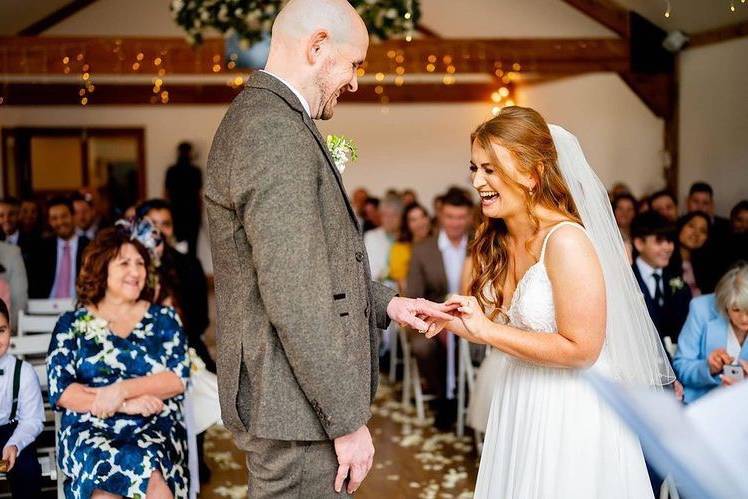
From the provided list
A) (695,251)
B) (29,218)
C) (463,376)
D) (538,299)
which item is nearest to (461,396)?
(463,376)

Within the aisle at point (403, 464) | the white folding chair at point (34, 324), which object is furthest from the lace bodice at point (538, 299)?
the white folding chair at point (34, 324)

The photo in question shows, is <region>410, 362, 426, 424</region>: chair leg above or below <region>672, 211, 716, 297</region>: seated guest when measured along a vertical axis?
below

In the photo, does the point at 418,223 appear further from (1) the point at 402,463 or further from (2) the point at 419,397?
(1) the point at 402,463

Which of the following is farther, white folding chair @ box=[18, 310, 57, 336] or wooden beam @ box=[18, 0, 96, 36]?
wooden beam @ box=[18, 0, 96, 36]

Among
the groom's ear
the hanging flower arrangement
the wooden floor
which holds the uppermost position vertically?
the hanging flower arrangement

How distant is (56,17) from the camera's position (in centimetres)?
1080

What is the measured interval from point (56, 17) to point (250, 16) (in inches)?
177

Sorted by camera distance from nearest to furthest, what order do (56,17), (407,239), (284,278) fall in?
(284,278)
(407,239)
(56,17)

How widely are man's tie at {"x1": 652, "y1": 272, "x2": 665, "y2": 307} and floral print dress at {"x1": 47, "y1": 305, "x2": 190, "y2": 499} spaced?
7.87 feet

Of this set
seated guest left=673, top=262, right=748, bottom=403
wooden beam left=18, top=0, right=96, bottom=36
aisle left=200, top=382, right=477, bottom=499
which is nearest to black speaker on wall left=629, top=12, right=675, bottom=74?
aisle left=200, top=382, right=477, bottom=499

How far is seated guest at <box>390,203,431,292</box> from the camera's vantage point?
22.1 feet

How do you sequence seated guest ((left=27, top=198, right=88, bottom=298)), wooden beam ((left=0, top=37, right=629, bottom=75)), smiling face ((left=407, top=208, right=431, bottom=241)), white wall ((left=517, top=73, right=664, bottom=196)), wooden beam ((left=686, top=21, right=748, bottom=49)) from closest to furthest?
seated guest ((left=27, top=198, right=88, bottom=298))
smiling face ((left=407, top=208, right=431, bottom=241))
wooden beam ((left=686, top=21, right=748, bottom=49))
wooden beam ((left=0, top=37, right=629, bottom=75))
white wall ((left=517, top=73, right=664, bottom=196))

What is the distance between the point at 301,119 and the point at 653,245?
3150 millimetres

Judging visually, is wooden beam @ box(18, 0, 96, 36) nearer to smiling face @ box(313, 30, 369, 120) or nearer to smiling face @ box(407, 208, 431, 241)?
smiling face @ box(407, 208, 431, 241)
